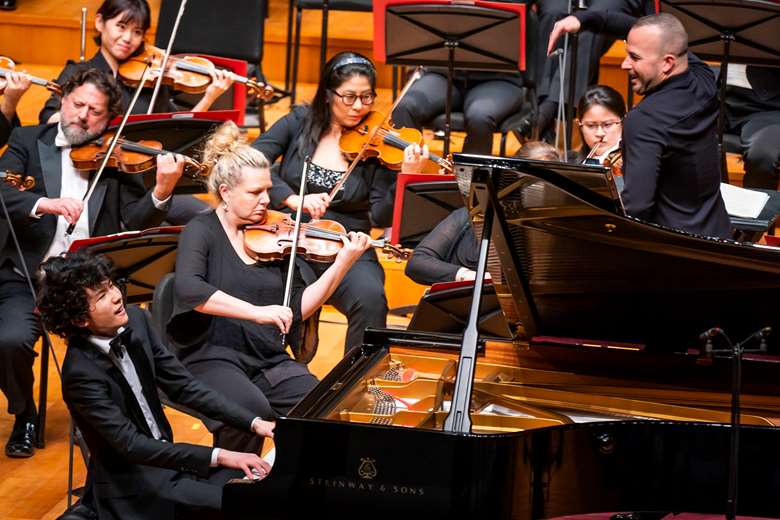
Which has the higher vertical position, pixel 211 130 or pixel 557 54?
pixel 557 54

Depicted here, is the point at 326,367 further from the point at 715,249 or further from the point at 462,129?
the point at 715,249

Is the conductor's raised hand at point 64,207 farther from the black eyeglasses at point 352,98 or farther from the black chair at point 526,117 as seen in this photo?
the black chair at point 526,117

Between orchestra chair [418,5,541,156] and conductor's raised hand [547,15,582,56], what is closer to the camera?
conductor's raised hand [547,15,582,56]

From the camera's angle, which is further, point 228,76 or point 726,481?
point 228,76

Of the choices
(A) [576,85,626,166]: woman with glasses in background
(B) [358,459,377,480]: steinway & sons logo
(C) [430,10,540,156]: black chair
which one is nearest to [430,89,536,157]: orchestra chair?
(C) [430,10,540,156]: black chair

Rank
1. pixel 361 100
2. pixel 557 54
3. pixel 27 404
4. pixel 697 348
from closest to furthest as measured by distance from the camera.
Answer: pixel 697 348 → pixel 27 404 → pixel 361 100 → pixel 557 54

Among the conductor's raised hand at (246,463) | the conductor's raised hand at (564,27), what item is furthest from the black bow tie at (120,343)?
the conductor's raised hand at (564,27)

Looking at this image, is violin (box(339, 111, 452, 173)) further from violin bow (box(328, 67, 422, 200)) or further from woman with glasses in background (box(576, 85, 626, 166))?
woman with glasses in background (box(576, 85, 626, 166))

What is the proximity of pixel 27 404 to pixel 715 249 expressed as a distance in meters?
2.37

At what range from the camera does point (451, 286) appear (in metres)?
3.45

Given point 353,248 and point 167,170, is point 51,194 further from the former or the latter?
point 353,248

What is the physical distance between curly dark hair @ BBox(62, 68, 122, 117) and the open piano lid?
1.78 metres

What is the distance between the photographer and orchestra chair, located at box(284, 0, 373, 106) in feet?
19.3

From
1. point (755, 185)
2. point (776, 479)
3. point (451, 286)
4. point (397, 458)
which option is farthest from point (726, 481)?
point (755, 185)
